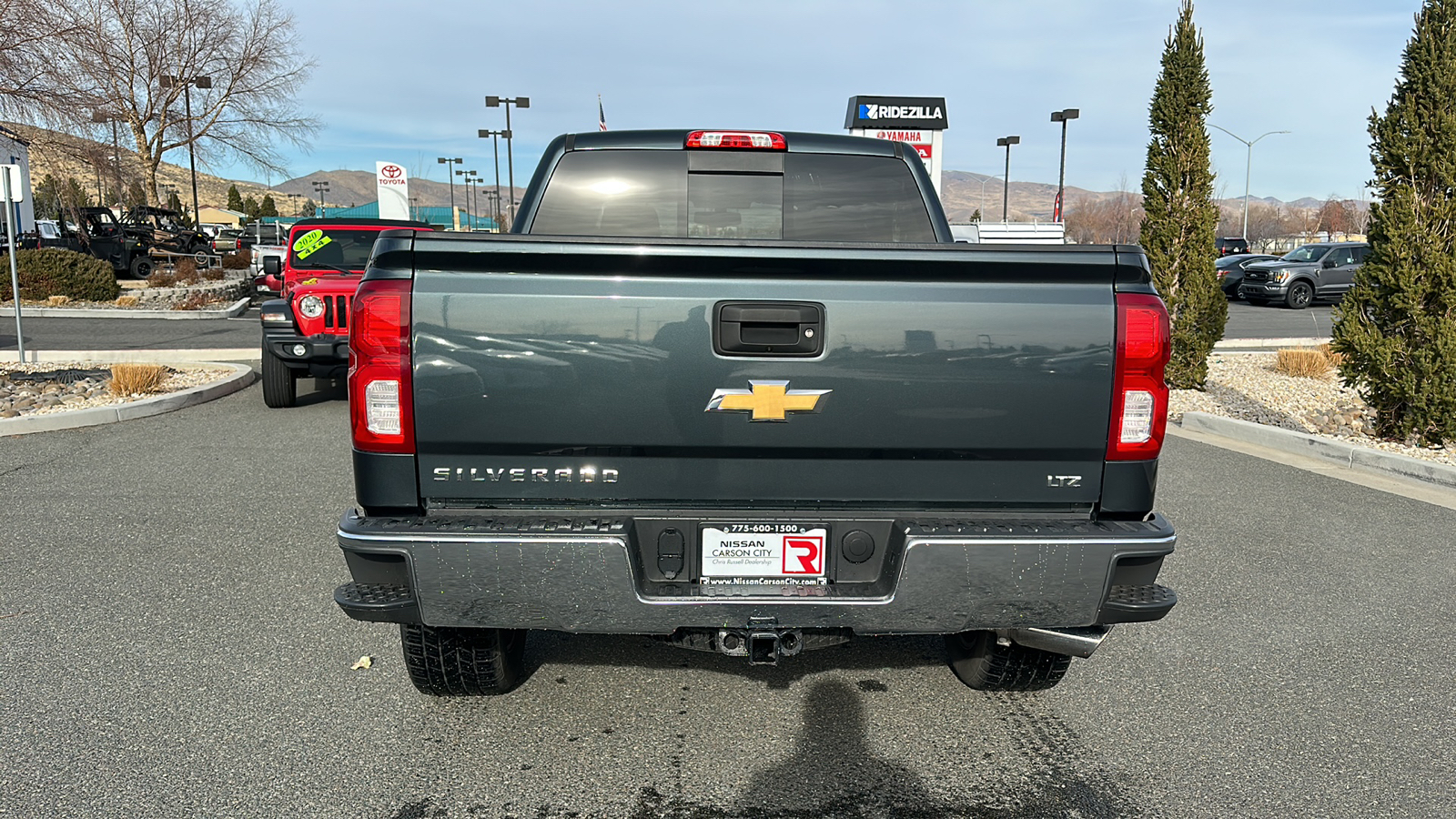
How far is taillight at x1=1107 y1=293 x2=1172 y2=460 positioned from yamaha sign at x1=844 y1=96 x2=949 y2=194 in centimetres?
2174

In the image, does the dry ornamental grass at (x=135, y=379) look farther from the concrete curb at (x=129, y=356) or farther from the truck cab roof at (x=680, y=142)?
the truck cab roof at (x=680, y=142)

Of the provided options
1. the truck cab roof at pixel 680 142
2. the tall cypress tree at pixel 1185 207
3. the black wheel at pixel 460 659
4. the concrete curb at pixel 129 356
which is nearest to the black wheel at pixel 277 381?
the concrete curb at pixel 129 356

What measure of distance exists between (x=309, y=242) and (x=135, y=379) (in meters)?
2.24

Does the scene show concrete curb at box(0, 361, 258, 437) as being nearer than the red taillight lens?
No

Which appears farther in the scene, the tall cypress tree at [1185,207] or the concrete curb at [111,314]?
the concrete curb at [111,314]

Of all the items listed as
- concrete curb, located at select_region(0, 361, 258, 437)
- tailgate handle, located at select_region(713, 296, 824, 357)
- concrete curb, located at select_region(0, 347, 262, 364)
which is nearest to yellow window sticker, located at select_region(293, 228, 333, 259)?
concrete curb, located at select_region(0, 361, 258, 437)

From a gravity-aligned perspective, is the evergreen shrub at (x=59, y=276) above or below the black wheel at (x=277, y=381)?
above

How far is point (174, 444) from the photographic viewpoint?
8320mm

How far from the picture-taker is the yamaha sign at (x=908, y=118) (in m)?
23.8

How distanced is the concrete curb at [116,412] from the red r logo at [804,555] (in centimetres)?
862

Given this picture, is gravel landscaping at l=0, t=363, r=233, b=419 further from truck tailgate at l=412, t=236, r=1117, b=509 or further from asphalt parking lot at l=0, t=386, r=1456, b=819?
truck tailgate at l=412, t=236, r=1117, b=509

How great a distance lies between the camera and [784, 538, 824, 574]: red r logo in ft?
9.61

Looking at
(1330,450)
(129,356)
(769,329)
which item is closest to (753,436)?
(769,329)

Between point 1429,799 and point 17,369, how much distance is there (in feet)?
44.3
